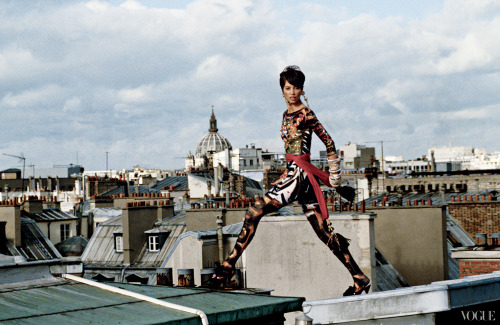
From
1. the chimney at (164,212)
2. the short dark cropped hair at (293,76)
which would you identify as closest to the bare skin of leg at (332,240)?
the short dark cropped hair at (293,76)

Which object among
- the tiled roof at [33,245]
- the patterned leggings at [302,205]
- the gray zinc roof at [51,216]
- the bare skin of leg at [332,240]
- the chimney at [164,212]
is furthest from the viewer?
the gray zinc roof at [51,216]

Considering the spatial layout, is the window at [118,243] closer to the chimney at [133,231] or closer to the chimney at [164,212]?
the chimney at [133,231]

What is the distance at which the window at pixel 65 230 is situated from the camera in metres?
44.8

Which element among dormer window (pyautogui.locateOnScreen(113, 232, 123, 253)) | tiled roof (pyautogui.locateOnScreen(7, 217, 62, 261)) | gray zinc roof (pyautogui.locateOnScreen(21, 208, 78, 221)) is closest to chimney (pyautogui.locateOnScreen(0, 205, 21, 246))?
tiled roof (pyautogui.locateOnScreen(7, 217, 62, 261))

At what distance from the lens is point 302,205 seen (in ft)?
46.3

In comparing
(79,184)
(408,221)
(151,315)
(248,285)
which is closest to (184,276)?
(248,285)

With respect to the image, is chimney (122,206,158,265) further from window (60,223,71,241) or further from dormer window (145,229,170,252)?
window (60,223,71,241)

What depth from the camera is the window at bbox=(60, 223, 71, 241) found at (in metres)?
44.8

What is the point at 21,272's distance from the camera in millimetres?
9562

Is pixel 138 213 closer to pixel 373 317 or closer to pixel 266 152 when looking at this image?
pixel 373 317

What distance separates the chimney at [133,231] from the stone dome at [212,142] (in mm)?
115300

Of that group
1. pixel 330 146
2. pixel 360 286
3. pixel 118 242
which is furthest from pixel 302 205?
pixel 118 242

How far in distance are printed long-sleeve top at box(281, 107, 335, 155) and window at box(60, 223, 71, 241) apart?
108 ft

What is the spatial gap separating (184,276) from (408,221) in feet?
31.2
